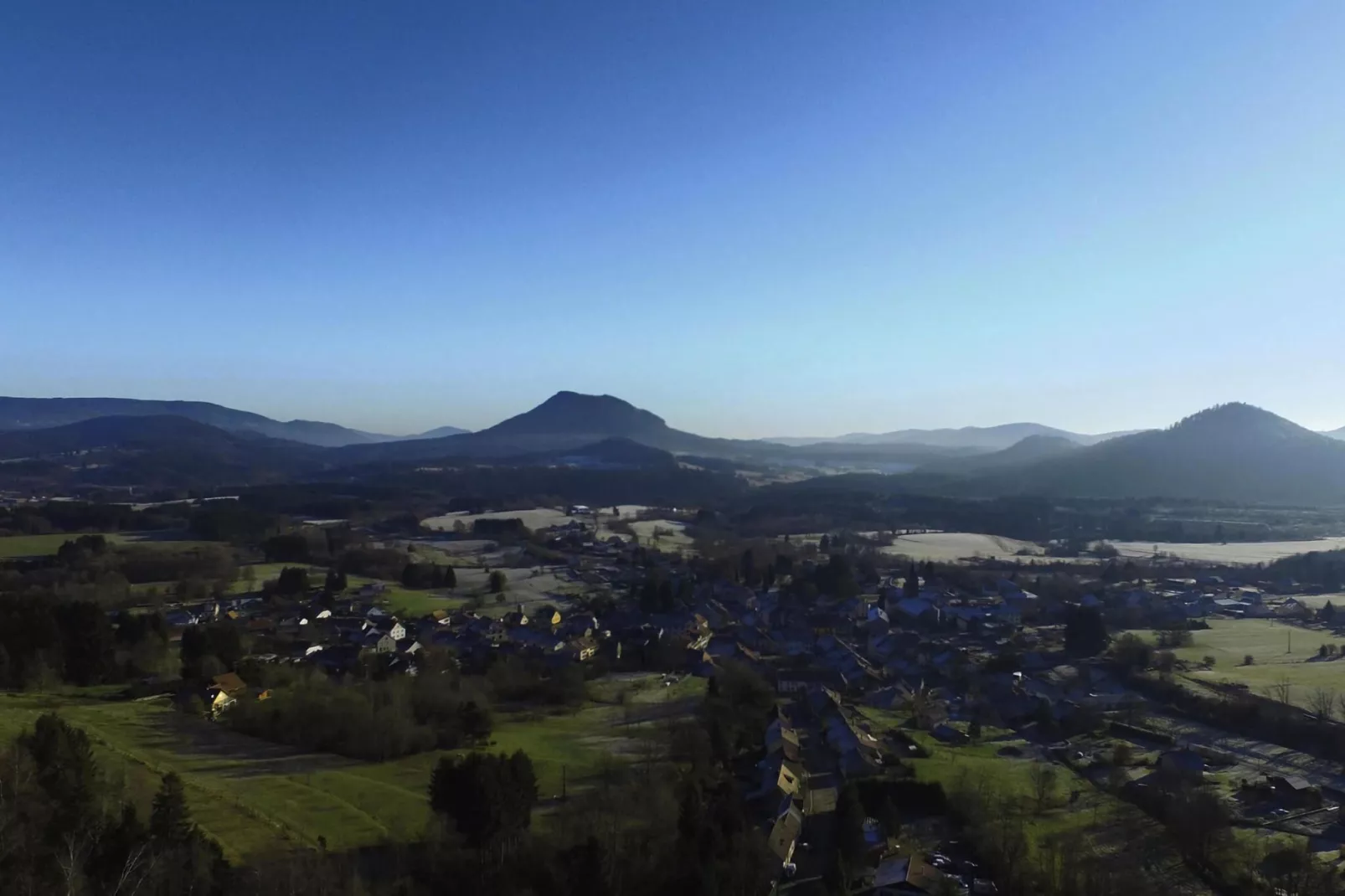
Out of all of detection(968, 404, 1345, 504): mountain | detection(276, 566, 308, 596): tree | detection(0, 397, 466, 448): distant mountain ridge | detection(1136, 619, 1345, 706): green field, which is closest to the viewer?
detection(1136, 619, 1345, 706): green field

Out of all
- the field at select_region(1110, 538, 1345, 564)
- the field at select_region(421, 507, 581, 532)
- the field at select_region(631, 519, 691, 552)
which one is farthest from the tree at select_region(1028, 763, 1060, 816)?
the field at select_region(421, 507, 581, 532)

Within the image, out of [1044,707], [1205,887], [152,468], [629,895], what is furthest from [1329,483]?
[152,468]

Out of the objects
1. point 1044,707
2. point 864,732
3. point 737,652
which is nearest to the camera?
point 864,732

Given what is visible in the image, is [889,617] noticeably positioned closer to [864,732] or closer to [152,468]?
[864,732]

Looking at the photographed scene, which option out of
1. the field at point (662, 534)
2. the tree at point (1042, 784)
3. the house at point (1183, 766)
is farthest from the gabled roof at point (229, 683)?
the field at point (662, 534)

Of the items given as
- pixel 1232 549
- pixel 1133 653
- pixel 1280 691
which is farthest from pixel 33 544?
pixel 1232 549

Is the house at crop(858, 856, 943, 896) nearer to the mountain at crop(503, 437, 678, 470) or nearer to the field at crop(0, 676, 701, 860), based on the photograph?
the field at crop(0, 676, 701, 860)

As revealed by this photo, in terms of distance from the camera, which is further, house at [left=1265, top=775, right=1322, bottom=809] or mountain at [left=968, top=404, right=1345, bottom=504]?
mountain at [left=968, top=404, right=1345, bottom=504]

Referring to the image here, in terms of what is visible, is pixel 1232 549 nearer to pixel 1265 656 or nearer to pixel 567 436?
pixel 1265 656
